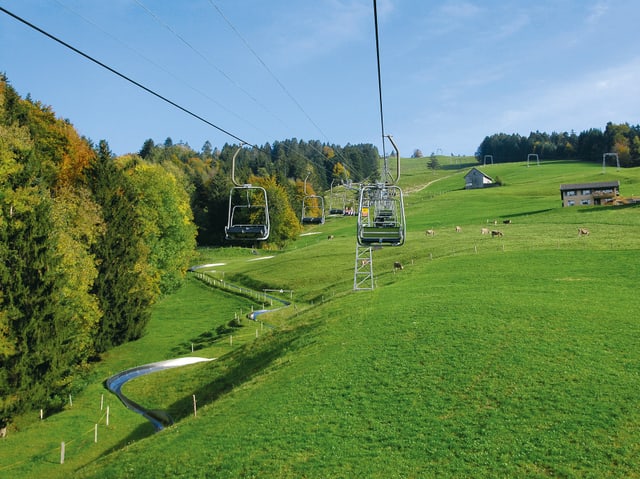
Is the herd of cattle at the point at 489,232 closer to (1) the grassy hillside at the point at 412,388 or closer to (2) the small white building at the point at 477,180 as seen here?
(1) the grassy hillside at the point at 412,388

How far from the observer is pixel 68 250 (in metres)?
42.8

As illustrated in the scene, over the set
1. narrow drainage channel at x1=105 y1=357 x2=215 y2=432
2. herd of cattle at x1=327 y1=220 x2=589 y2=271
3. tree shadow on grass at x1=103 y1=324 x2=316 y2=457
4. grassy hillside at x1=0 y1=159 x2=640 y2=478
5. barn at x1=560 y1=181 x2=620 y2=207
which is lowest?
narrow drainage channel at x1=105 y1=357 x2=215 y2=432

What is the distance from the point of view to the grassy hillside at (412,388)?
20.7 m

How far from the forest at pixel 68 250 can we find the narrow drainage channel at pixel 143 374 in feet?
9.31

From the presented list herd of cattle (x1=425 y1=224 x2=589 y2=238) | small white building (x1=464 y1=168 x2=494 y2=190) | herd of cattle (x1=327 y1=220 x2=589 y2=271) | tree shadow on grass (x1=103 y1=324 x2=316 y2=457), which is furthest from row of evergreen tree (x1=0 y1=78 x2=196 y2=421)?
small white building (x1=464 y1=168 x2=494 y2=190)

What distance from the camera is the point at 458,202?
499 ft

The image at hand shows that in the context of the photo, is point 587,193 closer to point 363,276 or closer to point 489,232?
point 489,232

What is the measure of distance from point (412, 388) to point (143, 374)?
28922 mm

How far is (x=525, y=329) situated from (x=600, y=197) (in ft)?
299

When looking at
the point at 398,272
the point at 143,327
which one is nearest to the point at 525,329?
the point at 398,272

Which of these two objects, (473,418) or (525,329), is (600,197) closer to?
(525,329)

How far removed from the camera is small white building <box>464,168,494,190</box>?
630 ft

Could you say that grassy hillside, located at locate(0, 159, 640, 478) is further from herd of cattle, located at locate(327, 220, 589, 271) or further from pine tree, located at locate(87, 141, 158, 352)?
herd of cattle, located at locate(327, 220, 589, 271)

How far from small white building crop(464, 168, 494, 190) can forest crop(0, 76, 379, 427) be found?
134 metres
